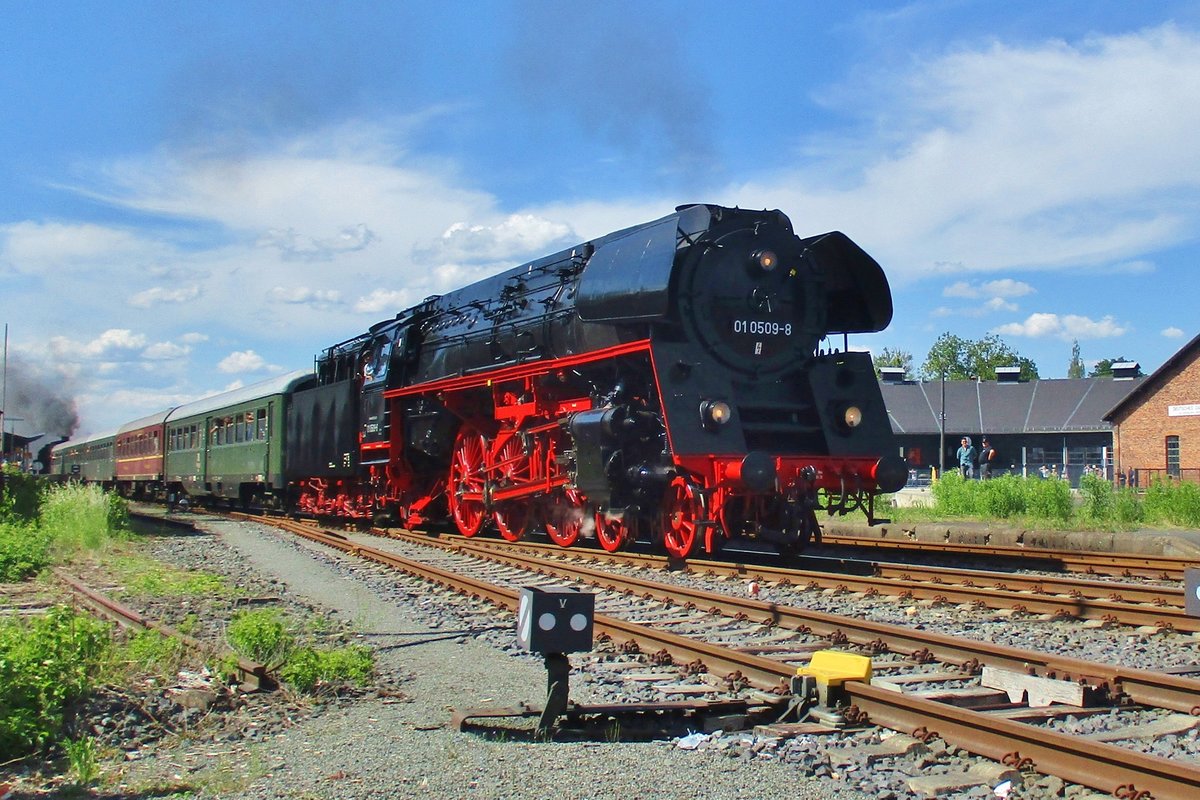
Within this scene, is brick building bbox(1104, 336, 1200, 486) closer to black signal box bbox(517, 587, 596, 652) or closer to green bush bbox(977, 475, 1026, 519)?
green bush bbox(977, 475, 1026, 519)

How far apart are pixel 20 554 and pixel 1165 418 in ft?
118

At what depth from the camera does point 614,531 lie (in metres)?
12.5

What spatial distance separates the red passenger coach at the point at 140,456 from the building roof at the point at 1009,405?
102 feet


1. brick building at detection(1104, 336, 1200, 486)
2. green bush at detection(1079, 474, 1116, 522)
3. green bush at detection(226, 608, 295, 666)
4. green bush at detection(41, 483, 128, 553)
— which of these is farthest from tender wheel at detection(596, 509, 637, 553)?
brick building at detection(1104, 336, 1200, 486)

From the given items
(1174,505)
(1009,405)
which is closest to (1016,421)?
(1009,405)

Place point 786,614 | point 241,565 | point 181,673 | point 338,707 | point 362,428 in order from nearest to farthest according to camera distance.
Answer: point 338,707
point 181,673
point 786,614
point 241,565
point 362,428

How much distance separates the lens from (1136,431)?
37.2 meters

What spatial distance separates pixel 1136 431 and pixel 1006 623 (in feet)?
111

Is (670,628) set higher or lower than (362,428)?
lower

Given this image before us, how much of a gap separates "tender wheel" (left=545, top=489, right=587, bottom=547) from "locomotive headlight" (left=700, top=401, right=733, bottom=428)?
250 cm

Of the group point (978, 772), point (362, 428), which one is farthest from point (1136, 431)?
point (978, 772)

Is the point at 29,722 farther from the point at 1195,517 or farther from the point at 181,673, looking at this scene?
the point at 1195,517

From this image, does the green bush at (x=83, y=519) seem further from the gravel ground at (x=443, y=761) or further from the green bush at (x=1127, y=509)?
the green bush at (x=1127, y=509)

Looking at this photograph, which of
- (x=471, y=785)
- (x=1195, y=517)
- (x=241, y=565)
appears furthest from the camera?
(x=1195, y=517)
